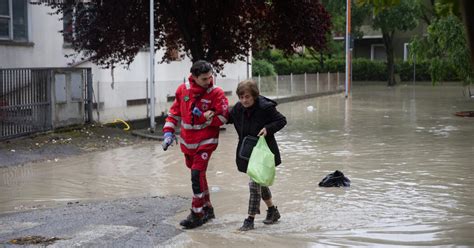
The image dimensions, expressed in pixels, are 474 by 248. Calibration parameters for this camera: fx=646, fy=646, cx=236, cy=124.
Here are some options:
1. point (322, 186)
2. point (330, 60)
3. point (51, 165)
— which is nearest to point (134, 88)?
point (51, 165)

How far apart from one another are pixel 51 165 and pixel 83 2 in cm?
686

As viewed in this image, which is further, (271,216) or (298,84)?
(298,84)

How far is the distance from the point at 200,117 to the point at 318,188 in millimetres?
2754

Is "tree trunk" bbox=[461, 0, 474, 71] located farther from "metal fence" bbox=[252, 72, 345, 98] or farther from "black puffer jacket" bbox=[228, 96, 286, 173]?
"metal fence" bbox=[252, 72, 345, 98]

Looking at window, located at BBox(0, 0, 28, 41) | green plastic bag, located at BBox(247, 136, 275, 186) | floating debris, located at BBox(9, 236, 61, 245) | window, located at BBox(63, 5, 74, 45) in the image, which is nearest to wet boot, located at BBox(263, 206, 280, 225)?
green plastic bag, located at BBox(247, 136, 275, 186)

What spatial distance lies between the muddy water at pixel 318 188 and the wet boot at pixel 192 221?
8cm

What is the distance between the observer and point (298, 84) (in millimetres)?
30984

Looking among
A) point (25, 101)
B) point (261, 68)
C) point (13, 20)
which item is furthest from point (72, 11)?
point (261, 68)

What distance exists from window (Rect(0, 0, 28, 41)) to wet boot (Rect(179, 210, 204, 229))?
12.5 m

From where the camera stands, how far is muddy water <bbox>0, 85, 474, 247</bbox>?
6.04m

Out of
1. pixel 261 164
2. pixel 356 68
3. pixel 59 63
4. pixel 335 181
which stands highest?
pixel 356 68

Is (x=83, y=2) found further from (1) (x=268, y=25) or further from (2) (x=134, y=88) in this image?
(1) (x=268, y=25)

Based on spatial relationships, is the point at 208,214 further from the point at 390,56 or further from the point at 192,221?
the point at 390,56

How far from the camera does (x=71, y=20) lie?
680 inches
